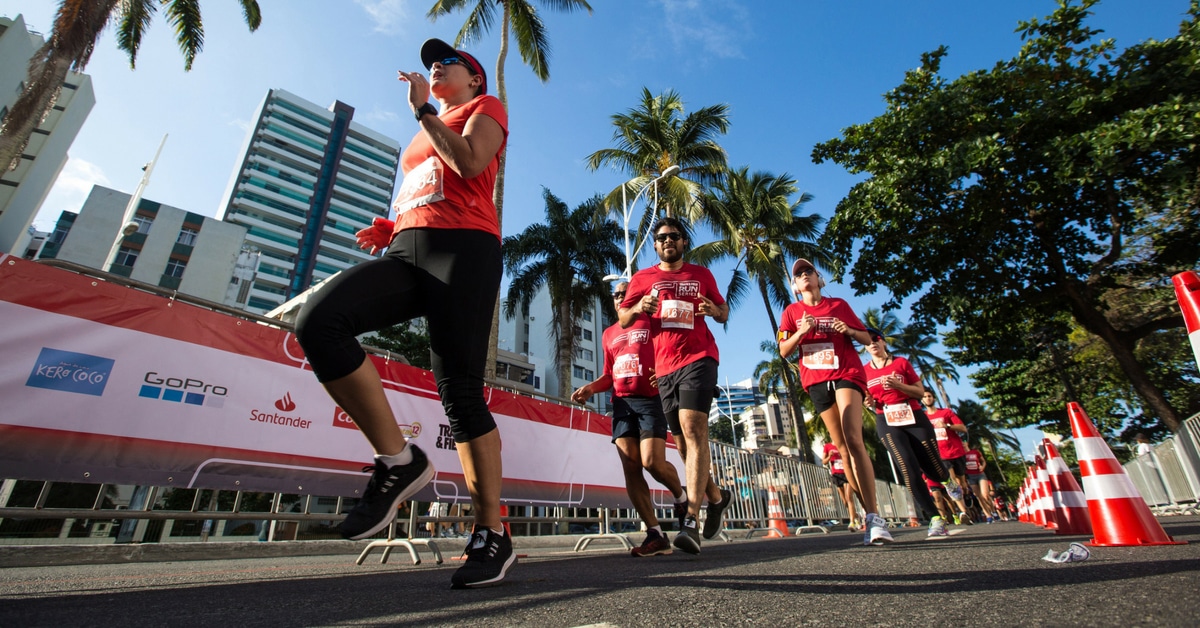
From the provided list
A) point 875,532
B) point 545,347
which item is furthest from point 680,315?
point 545,347

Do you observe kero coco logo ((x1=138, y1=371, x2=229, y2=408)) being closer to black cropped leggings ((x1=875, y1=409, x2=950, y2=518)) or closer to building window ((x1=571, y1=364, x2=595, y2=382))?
black cropped leggings ((x1=875, y1=409, x2=950, y2=518))

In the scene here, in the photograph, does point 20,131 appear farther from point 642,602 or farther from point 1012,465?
point 1012,465

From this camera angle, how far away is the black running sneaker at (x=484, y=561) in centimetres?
187

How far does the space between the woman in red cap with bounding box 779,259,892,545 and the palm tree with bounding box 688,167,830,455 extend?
1716cm

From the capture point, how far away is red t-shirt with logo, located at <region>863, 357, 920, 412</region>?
6.09 m

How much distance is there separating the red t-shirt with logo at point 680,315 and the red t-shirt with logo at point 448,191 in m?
1.97

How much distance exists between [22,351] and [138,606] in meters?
2.96

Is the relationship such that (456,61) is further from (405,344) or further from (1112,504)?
(405,344)

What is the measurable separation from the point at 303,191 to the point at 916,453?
271 ft

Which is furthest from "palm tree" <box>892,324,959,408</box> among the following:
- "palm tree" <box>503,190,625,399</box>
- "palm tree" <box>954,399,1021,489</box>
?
"palm tree" <box>503,190,625,399</box>

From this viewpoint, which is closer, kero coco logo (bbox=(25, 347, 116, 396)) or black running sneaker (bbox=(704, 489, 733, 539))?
kero coco logo (bbox=(25, 347, 116, 396))

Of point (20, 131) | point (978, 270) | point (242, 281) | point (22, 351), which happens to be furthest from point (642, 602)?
point (242, 281)

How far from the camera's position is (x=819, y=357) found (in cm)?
453

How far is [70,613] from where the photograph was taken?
1.40 metres
